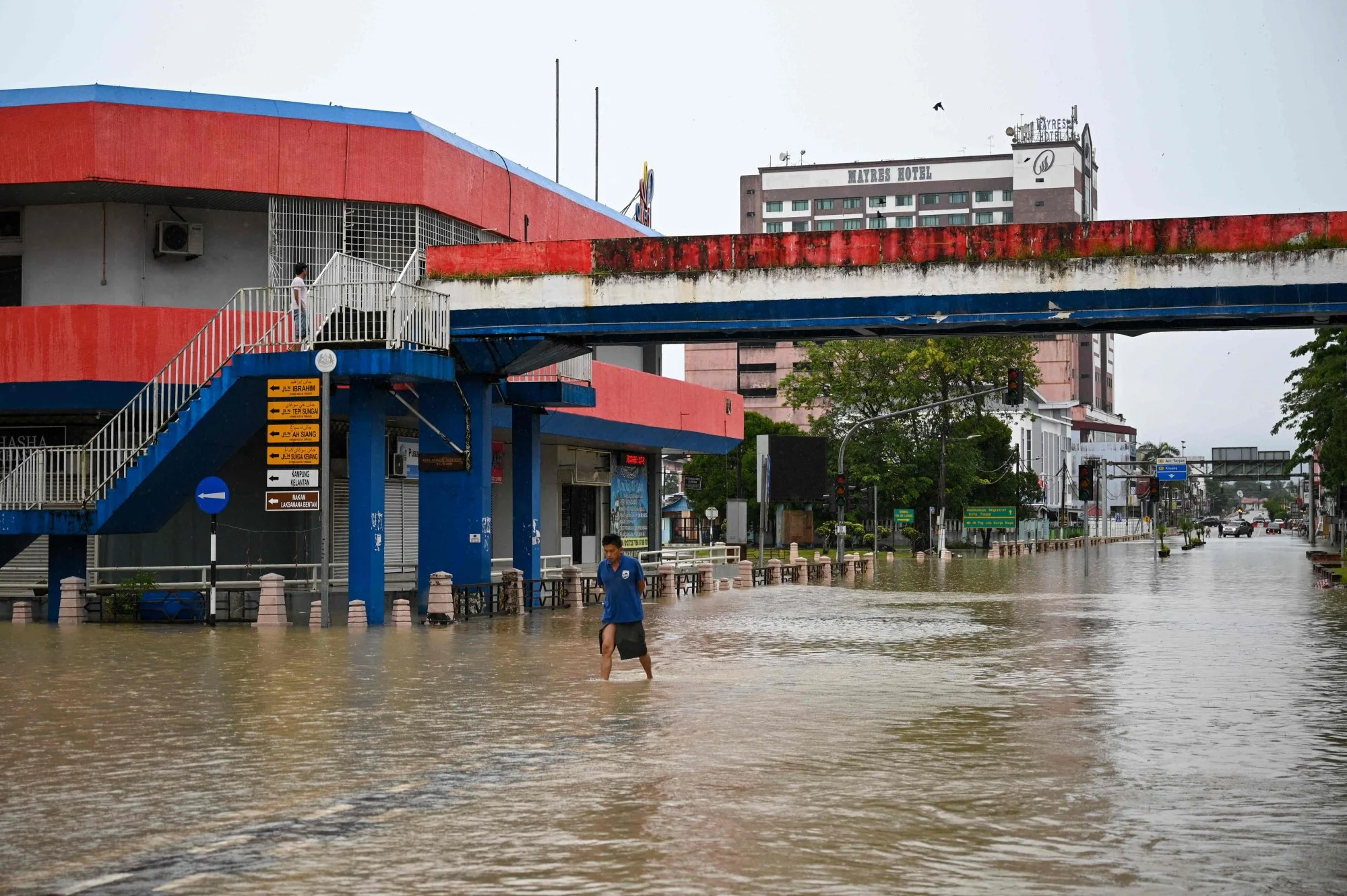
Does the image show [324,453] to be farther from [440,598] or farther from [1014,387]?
[1014,387]

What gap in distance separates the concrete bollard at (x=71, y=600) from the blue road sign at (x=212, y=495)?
360 centimetres

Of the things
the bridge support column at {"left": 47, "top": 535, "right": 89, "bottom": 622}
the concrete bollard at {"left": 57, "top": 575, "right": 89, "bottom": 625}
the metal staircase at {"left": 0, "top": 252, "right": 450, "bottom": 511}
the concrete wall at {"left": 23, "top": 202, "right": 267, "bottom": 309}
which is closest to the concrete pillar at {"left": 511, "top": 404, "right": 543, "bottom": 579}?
the metal staircase at {"left": 0, "top": 252, "right": 450, "bottom": 511}

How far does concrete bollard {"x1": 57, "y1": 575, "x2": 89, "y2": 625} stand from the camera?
2678cm

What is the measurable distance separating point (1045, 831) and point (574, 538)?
38.7 meters

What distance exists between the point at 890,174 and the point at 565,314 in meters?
140

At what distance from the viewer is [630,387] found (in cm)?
4250

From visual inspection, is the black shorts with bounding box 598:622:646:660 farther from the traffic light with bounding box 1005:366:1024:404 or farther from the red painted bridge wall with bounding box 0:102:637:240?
the traffic light with bounding box 1005:366:1024:404

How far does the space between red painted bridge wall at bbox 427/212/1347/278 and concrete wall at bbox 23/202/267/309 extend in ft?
20.9

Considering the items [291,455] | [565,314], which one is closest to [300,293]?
[291,455]

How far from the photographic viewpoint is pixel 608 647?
16219 mm

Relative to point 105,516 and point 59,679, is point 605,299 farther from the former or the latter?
point 59,679

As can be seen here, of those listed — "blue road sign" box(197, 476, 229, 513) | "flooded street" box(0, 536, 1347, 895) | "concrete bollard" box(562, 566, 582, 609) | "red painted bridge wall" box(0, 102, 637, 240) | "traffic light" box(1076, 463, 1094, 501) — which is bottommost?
"flooded street" box(0, 536, 1347, 895)

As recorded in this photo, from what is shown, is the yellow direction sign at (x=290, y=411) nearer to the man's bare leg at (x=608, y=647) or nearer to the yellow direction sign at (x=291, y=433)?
the yellow direction sign at (x=291, y=433)

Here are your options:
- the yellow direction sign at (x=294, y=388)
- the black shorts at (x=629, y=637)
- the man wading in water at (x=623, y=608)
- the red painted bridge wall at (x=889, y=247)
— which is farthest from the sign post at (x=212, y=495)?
the black shorts at (x=629, y=637)
